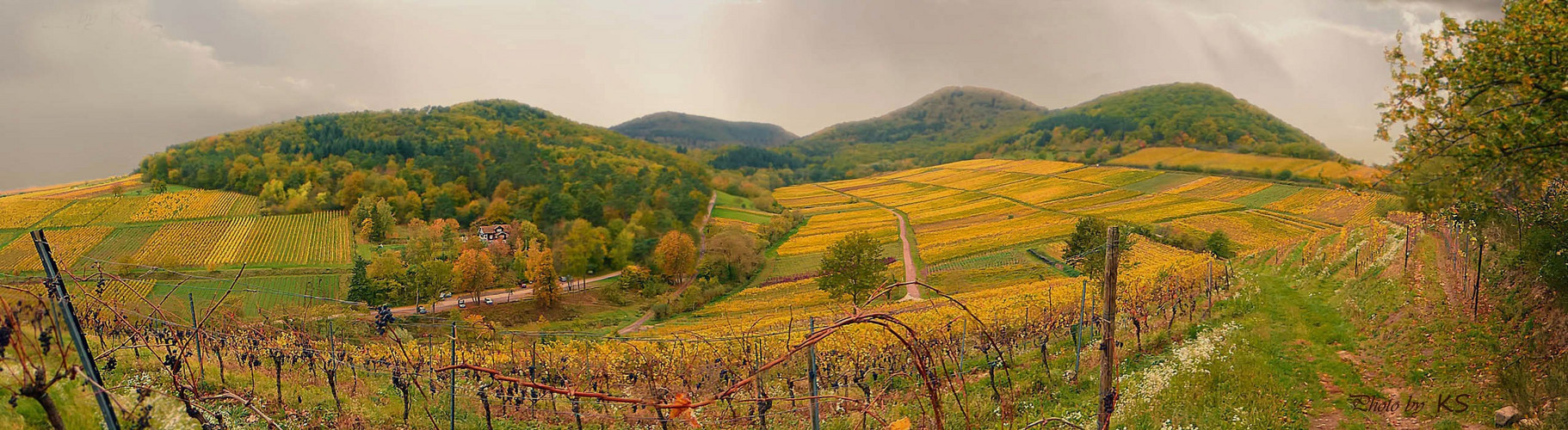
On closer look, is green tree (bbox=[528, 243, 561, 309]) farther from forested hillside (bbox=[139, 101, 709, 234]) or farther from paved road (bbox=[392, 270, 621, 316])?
forested hillside (bbox=[139, 101, 709, 234])

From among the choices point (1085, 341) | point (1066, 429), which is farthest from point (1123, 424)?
point (1085, 341)

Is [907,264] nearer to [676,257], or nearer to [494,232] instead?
[676,257]

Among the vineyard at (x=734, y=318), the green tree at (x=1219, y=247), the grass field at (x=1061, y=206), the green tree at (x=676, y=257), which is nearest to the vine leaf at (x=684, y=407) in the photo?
the vineyard at (x=734, y=318)

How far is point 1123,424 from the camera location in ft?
33.4

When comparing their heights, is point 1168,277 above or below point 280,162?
below

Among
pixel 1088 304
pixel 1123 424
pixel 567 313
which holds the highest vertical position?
pixel 1123 424

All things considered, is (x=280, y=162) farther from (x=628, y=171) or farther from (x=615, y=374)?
(x=615, y=374)

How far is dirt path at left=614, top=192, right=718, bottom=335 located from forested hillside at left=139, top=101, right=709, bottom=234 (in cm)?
222

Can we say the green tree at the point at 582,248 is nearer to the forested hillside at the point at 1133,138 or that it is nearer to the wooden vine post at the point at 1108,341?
the wooden vine post at the point at 1108,341

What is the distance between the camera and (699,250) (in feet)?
242

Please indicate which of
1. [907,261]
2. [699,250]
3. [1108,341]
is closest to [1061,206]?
[907,261]

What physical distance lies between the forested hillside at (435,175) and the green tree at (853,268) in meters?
40.0

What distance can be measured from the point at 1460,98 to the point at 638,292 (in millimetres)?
58491

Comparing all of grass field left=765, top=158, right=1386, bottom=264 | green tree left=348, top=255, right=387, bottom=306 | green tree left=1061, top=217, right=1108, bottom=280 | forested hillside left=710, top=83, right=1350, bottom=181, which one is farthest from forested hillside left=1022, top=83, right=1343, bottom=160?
green tree left=348, top=255, right=387, bottom=306
